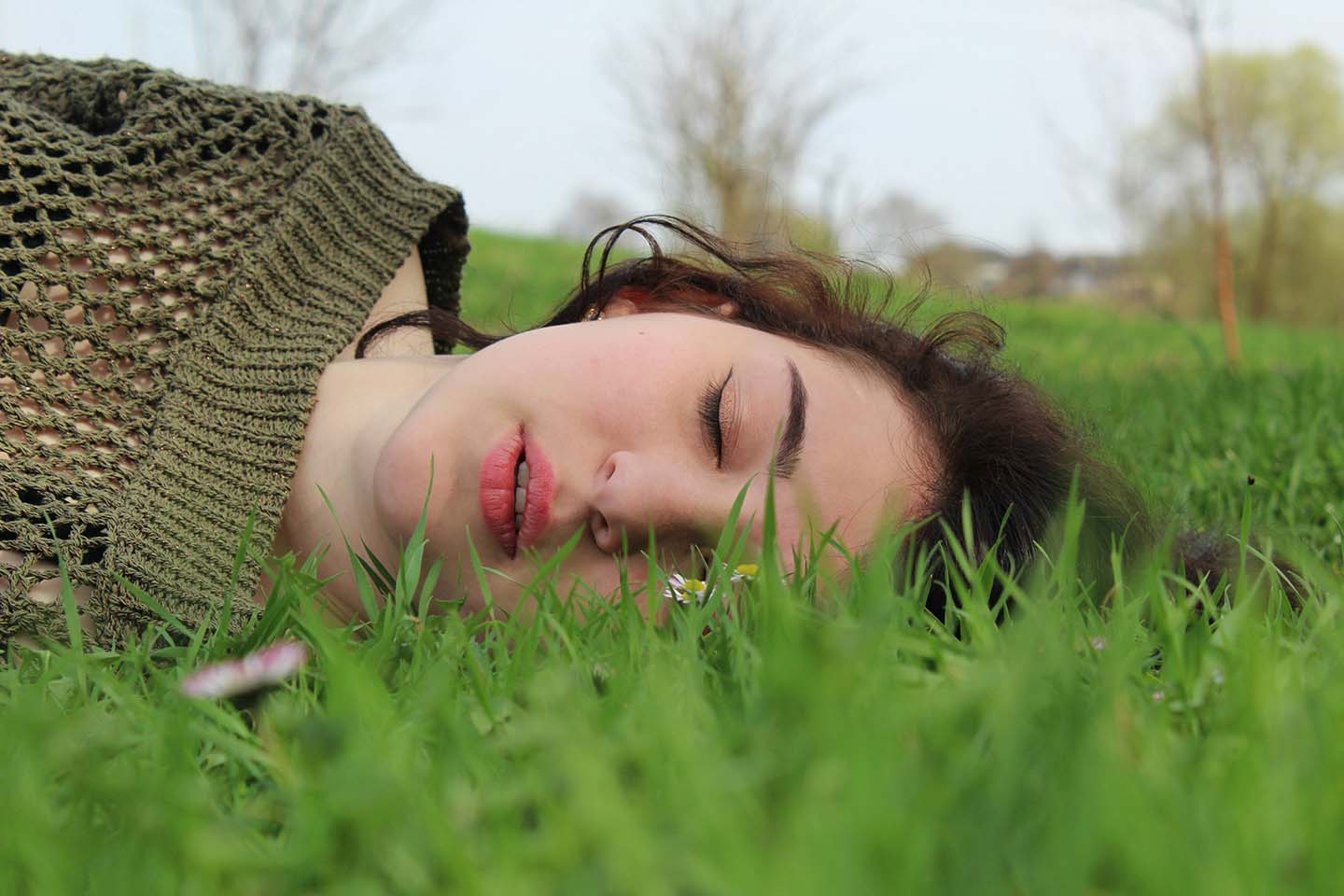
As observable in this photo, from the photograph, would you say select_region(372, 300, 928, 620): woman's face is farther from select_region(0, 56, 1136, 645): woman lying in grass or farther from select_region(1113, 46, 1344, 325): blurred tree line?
select_region(1113, 46, 1344, 325): blurred tree line

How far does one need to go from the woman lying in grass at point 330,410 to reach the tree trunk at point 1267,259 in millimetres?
26864

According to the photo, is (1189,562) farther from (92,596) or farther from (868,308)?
(92,596)

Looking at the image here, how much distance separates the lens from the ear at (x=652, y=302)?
8.03 ft

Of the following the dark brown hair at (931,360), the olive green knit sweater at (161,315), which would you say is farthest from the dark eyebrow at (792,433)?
the olive green knit sweater at (161,315)

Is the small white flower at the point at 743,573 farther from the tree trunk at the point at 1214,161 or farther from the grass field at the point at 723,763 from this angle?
the tree trunk at the point at 1214,161

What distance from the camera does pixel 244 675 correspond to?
3.42 feet

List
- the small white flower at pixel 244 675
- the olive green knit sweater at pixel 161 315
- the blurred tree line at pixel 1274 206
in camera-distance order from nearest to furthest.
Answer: the small white flower at pixel 244 675 → the olive green knit sweater at pixel 161 315 → the blurred tree line at pixel 1274 206

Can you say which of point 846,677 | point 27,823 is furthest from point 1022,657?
point 27,823

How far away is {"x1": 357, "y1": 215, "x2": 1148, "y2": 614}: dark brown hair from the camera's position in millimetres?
1984

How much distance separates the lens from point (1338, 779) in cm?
68

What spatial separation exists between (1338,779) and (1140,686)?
36cm

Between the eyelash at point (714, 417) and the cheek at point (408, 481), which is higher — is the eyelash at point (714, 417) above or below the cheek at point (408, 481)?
above

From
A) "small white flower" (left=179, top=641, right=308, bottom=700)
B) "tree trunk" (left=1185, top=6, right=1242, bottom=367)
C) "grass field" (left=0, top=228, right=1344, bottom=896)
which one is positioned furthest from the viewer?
"tree trunk" (left=1185, top=6, right=1242, bottom=367)

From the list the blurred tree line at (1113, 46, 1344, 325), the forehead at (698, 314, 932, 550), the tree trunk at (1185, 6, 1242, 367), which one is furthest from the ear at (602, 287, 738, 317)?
the blurred tree line at (1113, 46, 1344, 325)
